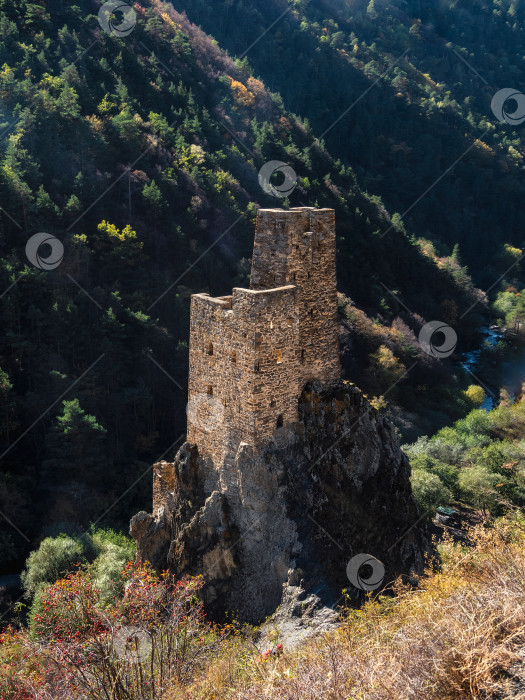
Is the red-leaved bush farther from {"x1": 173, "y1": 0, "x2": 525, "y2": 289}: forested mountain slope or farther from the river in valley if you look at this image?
{"x1": 173, "y1": 0, "x2": 525, "y2": 289}: forested mountain slope

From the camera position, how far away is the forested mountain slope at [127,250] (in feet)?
107

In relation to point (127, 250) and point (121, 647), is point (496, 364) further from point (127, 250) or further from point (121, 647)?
point (121, 647)

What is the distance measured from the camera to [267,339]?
1352cm

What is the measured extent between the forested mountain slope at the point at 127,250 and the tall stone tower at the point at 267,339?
16806 millimetres

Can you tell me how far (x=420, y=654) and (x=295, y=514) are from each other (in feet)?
17.9

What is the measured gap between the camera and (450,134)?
72.8 metres

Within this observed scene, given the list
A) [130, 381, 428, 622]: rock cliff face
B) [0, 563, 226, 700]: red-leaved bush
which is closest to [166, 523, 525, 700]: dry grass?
[0, 563, 226, 700]: red-leaved bush

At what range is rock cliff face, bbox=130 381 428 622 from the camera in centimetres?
1370

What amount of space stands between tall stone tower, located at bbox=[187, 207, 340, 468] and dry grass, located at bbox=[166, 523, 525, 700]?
4.45 m

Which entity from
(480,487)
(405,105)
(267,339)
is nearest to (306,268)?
(267,339)

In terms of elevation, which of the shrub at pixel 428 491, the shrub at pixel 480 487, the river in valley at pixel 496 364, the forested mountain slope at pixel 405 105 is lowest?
the shrub at pixel 428 491

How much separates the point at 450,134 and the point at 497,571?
229ft

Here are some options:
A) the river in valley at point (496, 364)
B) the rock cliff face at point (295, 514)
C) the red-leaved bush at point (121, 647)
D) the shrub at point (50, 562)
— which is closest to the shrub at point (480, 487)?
the rock cliff face at point (295, 514)

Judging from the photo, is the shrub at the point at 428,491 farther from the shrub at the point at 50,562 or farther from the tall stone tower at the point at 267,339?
the tall stone tower at the point at 267,339
